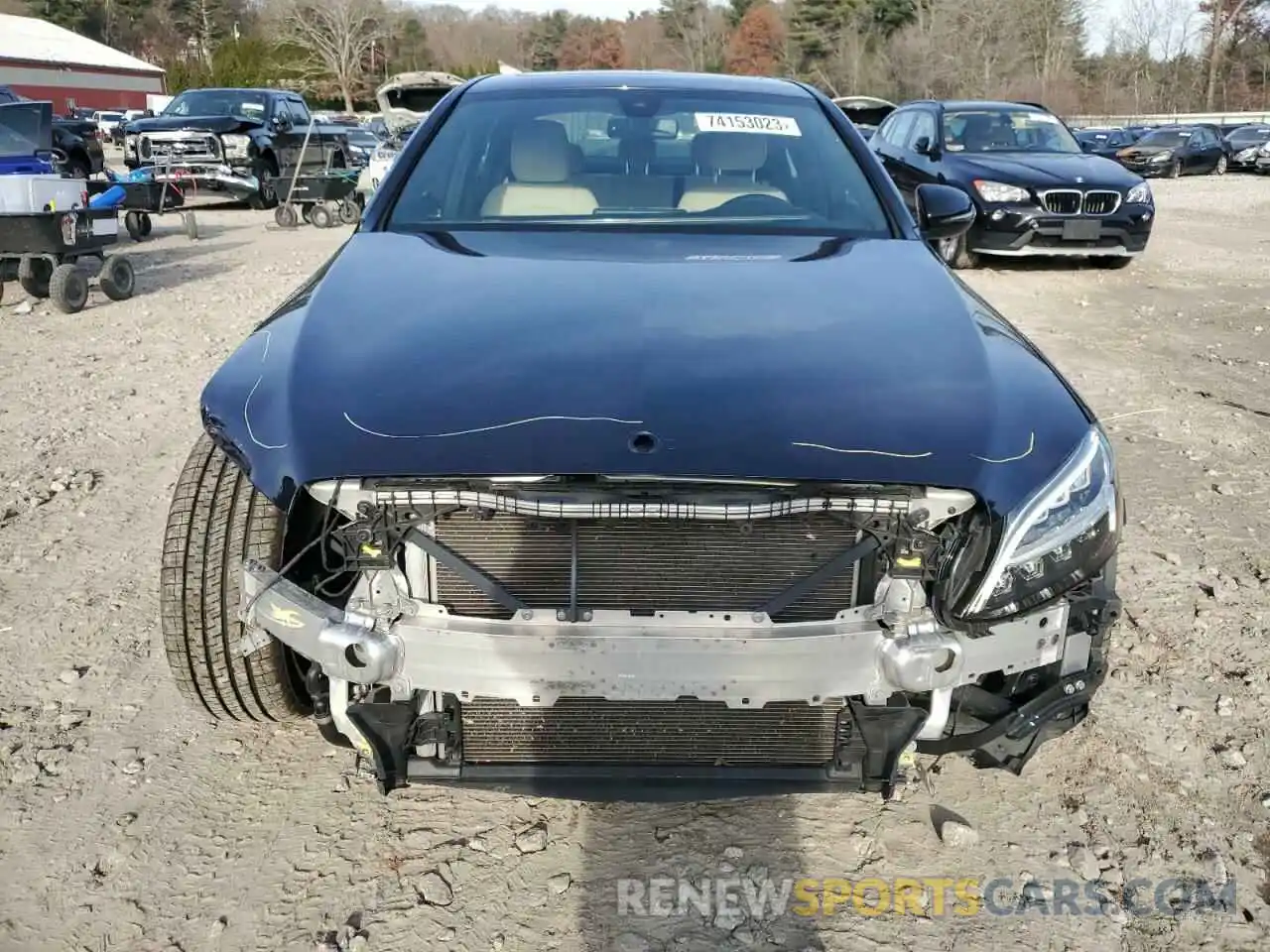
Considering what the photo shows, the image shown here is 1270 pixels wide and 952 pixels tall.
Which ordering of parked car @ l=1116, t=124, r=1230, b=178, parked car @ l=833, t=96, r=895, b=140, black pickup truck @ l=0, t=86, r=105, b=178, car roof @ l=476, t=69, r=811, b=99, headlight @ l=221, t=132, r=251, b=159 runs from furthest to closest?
parked car @ l=1116, t=124, r=1230, b=178
parked car @ l=833, t=96, r=895, b=140
black pickup truck @ l=0, t=86, r=105, b=178
headlight @ l=221, t=132, r=251, b=159
car roof @ l=476, t=69, r=811, b=99

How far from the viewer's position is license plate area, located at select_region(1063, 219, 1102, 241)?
9578 mm

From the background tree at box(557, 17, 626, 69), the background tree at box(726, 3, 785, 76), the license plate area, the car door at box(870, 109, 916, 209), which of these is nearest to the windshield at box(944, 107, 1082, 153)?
the car door at box(870, 109, 916, 209)

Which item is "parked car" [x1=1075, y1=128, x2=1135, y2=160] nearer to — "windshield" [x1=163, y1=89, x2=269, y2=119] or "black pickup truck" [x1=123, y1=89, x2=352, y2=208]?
"black pickup truck" [x1=123, y1=89, x2=352, y2=208]

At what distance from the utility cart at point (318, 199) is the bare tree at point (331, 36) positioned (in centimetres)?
5164

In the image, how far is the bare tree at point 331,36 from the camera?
205 ft

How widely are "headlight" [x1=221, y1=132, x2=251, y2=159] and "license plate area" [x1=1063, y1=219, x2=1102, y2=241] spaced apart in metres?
11.0

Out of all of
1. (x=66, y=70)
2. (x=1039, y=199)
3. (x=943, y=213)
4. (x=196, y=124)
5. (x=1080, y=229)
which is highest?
(x=66, y=70)

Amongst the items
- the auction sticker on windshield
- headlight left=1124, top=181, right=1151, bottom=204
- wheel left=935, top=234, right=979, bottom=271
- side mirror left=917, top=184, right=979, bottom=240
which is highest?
the auction sticker on windshield

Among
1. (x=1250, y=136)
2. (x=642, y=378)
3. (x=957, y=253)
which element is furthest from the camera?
(x=1250, y=136)

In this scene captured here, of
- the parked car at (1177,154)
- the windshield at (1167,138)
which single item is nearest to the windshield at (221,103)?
the parked car at (1177,154)

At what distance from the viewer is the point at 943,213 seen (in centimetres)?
349

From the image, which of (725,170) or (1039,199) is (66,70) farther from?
(725,170)

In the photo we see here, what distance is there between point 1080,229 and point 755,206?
7.44 meters

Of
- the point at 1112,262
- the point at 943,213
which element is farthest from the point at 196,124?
the point at 943,213
